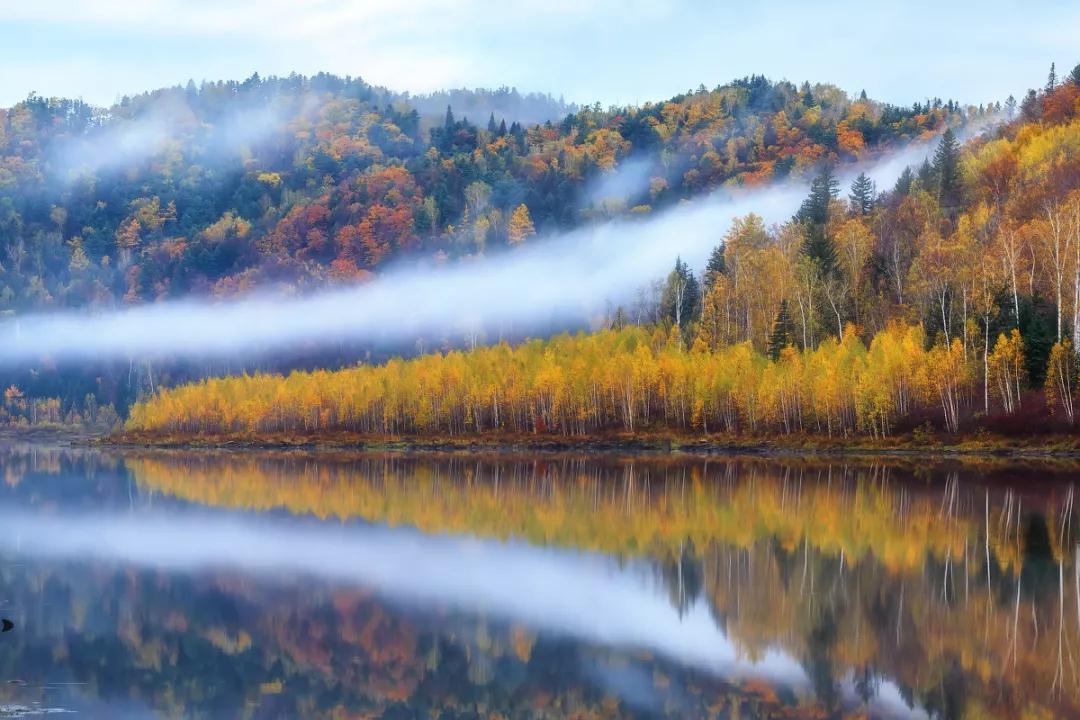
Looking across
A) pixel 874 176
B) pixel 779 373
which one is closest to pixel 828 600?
pixel 779 373

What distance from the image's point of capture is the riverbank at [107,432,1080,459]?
78.2m

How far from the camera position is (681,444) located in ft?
321

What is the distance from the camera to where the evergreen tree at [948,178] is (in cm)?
12169

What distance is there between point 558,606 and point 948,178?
10570 centimetres

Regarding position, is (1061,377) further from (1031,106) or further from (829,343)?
(1031,106)

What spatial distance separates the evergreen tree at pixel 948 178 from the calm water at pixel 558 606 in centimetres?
7299

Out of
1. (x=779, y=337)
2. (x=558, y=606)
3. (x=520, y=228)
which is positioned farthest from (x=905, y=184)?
(x=558, y=606)

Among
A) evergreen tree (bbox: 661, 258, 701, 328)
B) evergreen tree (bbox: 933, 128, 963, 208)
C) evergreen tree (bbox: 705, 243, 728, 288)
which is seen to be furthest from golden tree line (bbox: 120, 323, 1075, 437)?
evergreen tree (bbox: 933, 128, 963, 208)

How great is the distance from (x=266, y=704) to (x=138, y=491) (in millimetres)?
49931

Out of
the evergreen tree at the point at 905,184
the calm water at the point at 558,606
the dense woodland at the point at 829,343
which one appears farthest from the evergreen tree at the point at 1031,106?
the calm water at the point at 558,606

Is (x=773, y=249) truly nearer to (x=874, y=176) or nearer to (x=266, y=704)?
(x=874, y=176)

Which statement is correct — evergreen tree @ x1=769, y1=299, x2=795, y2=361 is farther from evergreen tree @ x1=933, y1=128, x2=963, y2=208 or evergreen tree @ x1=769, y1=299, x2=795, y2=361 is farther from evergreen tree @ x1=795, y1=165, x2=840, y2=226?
evergreen tree @ x1=933, y1=128, x2=963, y2=208

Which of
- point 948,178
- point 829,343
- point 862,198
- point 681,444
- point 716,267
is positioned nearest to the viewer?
point 829,343

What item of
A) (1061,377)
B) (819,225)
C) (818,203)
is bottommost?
(1061,377)
